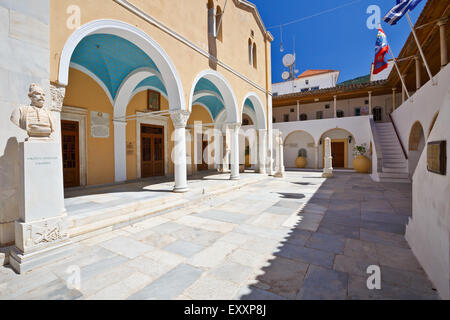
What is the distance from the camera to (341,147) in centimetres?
1988

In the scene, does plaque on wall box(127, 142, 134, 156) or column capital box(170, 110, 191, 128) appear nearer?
column capital box(170, 110, 191, 128)

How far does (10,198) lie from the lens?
3.42 m

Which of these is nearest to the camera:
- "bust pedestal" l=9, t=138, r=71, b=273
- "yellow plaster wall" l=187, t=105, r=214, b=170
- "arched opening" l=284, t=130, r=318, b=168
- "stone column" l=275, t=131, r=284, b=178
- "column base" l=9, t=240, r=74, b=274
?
"column base" l=9, t=240, r=74, b=274

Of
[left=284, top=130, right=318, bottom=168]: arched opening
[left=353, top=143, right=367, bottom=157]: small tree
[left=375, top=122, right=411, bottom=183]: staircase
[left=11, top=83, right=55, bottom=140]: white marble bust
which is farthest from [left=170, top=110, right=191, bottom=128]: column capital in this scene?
[left=284, top=130, right=318, bottom=168]: arched opening

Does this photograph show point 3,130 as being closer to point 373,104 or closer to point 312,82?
point 373,104

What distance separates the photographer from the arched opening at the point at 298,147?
20703 mm

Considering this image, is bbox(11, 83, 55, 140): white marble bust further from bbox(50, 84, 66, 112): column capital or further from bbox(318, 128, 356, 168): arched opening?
bbox(318, 128, 356, 168): arched opening

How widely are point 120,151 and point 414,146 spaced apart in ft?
47.7

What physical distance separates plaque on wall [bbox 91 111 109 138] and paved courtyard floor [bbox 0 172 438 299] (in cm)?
Answer: 535

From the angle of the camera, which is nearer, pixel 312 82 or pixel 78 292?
pixel 78 292

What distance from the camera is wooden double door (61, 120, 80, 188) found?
7.96 meters

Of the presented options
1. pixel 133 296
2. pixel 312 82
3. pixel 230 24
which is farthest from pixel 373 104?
pixel 133 296
